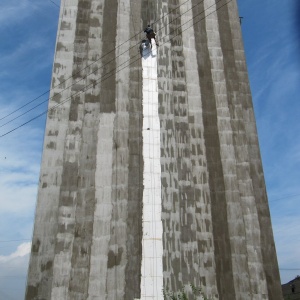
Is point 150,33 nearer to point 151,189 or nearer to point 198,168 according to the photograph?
point 198,168

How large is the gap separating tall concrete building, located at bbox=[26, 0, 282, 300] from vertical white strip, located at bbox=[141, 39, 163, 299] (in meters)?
0.05

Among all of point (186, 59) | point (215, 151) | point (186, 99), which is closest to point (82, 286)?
point (215, 151)

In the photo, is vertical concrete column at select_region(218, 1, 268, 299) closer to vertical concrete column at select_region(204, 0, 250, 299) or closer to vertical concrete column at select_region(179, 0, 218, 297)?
vertical concrete column at select_region(204, 0, 250, 299)

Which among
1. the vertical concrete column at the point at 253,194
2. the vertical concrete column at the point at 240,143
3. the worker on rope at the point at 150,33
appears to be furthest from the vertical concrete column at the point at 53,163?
the vertical concrete column at the point at 253,194

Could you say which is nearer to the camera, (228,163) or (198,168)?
(198,168)

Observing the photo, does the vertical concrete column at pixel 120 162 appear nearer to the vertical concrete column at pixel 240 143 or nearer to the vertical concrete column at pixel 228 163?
the vertical concrete column at pixel 228 163

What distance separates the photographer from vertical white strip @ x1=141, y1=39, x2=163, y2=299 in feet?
51.4

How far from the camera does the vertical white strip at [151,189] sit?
15.7 meters

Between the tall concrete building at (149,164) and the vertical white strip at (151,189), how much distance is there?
0.05m

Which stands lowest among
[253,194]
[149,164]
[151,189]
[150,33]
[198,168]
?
[253,194]

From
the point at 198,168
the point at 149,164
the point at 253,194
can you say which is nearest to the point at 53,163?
the point at 149,164

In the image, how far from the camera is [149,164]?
58.8 ft

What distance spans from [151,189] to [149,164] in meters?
1.45

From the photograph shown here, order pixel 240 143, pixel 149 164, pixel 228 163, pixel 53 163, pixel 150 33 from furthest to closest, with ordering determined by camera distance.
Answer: pixel 150 33 < pixel 240 143 < pixel 228 163 < pixel 149 164 < pixel 53 163
